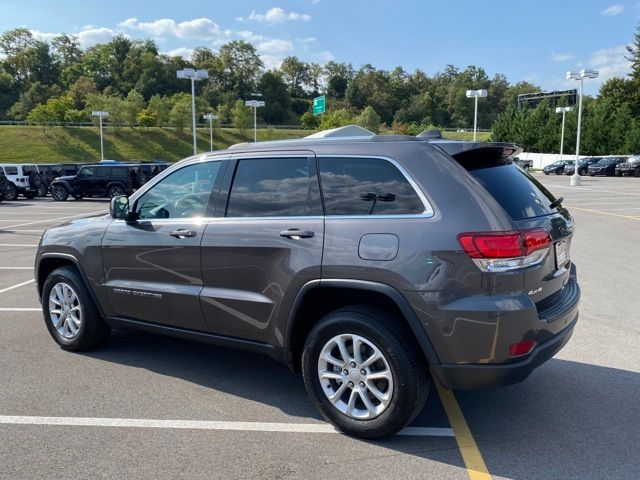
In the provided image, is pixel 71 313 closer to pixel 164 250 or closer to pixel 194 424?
pixel 164 250

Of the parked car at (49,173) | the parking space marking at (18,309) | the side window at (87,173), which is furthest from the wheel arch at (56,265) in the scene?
the parked car at (49,173)

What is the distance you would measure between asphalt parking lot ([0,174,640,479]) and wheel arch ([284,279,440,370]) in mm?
594

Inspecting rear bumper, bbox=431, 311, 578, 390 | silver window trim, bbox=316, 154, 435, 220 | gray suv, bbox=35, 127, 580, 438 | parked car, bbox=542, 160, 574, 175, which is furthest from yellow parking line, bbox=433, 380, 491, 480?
parked car, bbox=542, 160, 574, 175

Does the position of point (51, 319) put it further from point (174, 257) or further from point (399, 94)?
point (399, 94)

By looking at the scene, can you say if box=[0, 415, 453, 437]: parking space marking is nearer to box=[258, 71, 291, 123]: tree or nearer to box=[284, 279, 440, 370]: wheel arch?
box=[284, 279, 440, 370]: wheel arch

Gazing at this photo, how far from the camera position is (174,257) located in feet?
13.6

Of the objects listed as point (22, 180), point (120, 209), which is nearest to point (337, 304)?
point (120, 209)

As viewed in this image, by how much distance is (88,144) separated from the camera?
65.1 m

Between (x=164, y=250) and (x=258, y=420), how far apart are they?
58.4 inches

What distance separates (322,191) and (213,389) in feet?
6.00

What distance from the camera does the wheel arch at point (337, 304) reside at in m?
3.15

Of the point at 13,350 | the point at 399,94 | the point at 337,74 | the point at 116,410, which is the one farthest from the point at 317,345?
the point at 337,74

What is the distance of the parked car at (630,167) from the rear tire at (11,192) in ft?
135

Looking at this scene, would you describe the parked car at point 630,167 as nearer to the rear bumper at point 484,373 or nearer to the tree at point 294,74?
the rear bumper at point 484,373
